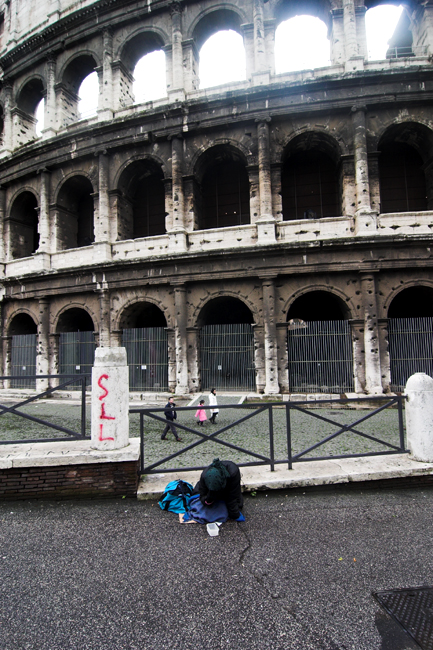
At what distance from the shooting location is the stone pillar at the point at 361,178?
11.1 metres

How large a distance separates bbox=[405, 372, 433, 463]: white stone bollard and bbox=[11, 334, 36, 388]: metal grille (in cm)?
1454

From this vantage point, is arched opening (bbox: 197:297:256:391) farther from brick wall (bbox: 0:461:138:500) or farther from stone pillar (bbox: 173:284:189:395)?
brick wall (bbox: 0:461:138:500)

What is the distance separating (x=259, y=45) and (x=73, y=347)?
13.3m

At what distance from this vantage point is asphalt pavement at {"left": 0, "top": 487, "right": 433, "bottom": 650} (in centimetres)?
212

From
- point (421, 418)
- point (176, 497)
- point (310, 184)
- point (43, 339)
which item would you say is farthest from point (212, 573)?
point (43, 339)

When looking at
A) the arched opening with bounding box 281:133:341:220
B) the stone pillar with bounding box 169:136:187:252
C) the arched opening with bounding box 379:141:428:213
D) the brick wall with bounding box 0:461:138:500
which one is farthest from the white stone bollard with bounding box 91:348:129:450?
the arched opening with bounding box 379:141:428:213

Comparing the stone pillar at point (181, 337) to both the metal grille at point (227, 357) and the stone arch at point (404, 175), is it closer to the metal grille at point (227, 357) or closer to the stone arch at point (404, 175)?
the metal grille at point (227, 357)

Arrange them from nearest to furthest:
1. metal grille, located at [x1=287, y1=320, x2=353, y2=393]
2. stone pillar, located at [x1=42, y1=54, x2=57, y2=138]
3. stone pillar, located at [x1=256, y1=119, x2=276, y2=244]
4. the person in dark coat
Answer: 1. the person in dark coat
2. metal grille, located at [x1=287, y1=320, x2=353, y2=393]
3. stone pillar, located at [x1=256, y1=119, x2=276, y2=244]
4. stone pillar, located at [x1=42, y1=54, x2=57, y2=138]

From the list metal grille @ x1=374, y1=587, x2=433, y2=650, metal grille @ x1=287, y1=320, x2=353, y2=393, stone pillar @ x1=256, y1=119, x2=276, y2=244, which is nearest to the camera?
metal grille @ x1=374, y1=587, x2=433, y2=650

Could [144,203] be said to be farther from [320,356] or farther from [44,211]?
[320,356]

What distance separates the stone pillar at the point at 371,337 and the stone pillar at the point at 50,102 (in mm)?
14194

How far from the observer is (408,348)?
1106 cm

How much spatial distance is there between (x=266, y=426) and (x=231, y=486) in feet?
15.5

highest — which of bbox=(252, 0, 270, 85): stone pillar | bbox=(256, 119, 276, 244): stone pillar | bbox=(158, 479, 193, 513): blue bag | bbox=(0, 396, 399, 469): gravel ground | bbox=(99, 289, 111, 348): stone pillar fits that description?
bbox=(252, 0, 270, 85): stone pillar
